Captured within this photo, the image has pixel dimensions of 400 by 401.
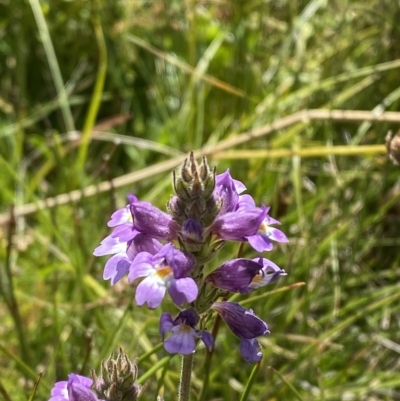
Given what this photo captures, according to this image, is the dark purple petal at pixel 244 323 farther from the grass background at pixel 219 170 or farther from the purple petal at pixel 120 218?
the grass background at pixel 219 170

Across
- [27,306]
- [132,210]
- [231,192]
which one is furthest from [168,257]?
[27,306]

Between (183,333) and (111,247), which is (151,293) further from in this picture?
(111,247)

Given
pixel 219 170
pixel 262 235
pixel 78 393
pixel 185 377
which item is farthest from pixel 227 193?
pixel 219 170

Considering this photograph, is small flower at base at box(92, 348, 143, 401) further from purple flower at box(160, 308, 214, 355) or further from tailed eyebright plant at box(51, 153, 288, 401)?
purple flower at box(160, 308, 214, 355)

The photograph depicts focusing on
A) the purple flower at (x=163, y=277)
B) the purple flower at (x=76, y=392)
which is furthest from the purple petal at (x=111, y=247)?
the purple flower at (x=76, y=392)

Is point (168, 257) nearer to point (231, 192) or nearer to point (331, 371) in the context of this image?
point (231, 192)

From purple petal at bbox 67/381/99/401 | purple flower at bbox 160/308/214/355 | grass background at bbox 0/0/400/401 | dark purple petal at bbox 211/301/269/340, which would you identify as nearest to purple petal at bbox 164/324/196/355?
purple flower at bbox 160/308/214/355
